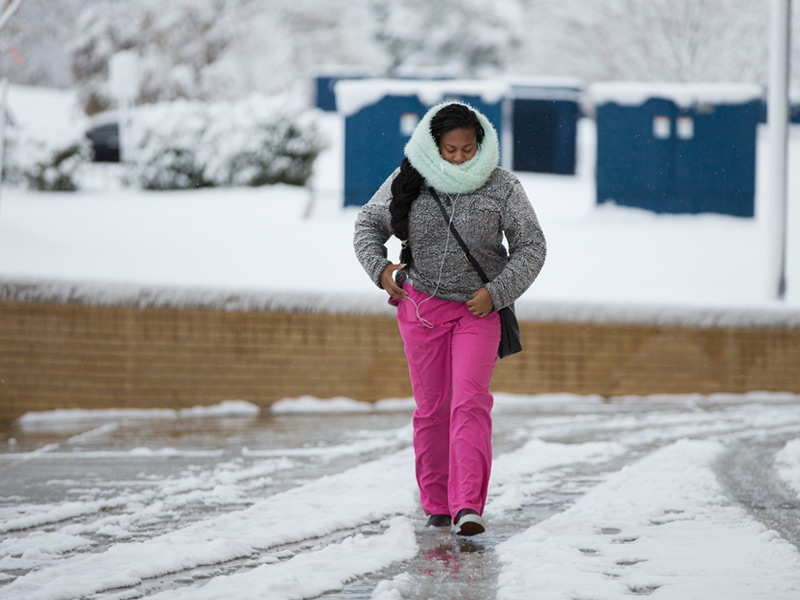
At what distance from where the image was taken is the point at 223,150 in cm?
1246

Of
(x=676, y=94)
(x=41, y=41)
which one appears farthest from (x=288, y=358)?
(x=41, y=41)

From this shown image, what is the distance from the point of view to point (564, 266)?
9.20 m

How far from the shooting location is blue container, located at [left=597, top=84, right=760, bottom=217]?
10766mm

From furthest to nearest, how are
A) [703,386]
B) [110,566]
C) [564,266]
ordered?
[564,266] < [703,386] < [110,566]

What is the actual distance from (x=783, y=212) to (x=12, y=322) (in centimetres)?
578

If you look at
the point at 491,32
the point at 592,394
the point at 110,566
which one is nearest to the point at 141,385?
the point at 592,394

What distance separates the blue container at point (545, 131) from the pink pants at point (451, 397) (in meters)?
10.9

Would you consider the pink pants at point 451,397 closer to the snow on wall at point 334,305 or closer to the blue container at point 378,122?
the snow on wall at point 334,305

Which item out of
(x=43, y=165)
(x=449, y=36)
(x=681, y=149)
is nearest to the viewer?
(x=681, y=149)

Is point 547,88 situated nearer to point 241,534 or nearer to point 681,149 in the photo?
point 681,149

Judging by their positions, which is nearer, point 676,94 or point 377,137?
point 377,137

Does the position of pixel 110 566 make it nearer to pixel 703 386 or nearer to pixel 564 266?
pixel 703 386

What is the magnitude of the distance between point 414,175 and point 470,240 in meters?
0.33

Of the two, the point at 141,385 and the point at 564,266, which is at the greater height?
the point at 564,266
